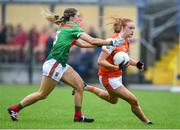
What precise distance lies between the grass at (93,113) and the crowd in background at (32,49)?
5.82 m

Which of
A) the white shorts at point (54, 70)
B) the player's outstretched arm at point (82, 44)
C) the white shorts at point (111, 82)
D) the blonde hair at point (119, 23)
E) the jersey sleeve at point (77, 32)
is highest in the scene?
the blonde hair at point (119, 23)

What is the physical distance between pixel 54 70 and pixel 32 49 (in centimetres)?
1530

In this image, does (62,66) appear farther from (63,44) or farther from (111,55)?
(111,55)

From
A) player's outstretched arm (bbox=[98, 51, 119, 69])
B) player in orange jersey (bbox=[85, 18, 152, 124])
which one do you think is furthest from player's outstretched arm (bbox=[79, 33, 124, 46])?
player's outstretched arm (bbox=[98, 51, 119, 69])

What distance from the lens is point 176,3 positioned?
29.1 m

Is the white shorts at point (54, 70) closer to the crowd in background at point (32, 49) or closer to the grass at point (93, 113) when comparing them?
the grass at point (93, 113)

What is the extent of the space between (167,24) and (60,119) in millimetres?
16887

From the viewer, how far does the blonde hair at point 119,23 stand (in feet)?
39.9

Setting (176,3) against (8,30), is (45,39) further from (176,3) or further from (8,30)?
(176,3)

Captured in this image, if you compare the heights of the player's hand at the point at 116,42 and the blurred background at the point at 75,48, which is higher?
the player's hand at the point at 116,42

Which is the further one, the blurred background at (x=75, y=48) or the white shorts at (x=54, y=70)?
the blurred background at (x=75, y=48)

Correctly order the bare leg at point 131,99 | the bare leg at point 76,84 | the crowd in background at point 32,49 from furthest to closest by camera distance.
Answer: the crowd in background at point 32,49 → the bare leg at point 76,84 → the bare leg at point 131,99

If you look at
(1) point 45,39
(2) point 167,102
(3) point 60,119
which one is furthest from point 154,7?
(3) point 60,119

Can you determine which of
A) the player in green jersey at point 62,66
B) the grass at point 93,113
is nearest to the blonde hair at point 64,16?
the player in green jersey at point 62,66
